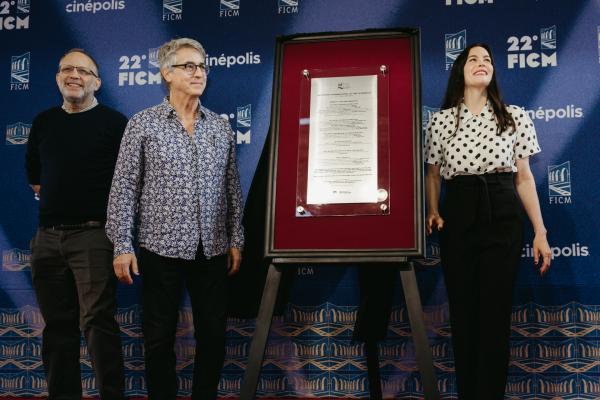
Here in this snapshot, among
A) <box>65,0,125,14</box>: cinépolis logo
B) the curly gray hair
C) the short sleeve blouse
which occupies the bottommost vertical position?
the short sleeve blouse

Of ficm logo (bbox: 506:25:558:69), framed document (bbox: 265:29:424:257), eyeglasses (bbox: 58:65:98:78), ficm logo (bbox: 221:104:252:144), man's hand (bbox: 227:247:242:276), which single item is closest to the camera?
framed document (bbox: 265:29:424:257)

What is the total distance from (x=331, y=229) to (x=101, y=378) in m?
1.29

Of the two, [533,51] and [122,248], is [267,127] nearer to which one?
[122,248]

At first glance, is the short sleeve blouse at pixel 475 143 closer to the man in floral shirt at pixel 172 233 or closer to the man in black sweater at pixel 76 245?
the man in floral shirt at pixel 172 233

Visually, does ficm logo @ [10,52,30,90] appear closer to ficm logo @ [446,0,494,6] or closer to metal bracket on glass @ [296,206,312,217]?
metal bracket on glass @ [296,206,312,217]

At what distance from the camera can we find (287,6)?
372cm

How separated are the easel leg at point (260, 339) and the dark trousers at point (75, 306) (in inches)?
34.0

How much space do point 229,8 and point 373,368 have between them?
6.86 feet

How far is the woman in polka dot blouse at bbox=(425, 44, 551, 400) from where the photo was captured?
8.96ft

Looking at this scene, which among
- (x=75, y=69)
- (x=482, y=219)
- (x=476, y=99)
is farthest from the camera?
(x=75, y=69)

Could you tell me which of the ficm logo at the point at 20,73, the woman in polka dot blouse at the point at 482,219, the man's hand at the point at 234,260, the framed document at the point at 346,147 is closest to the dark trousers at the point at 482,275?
the woman in polka dot blouse at the point at 482,219

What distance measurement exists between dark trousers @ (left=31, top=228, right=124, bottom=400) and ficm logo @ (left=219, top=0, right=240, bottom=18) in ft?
4.80

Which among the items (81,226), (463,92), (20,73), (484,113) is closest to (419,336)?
(484,113)

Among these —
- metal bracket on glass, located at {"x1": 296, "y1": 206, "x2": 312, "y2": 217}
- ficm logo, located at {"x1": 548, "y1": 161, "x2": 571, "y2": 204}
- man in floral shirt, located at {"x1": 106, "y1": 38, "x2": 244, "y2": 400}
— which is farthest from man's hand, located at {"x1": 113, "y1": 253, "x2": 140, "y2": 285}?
ficm logo, located at {"x1": 548, "y1": 161, "x2": 571, "y2": 204}
